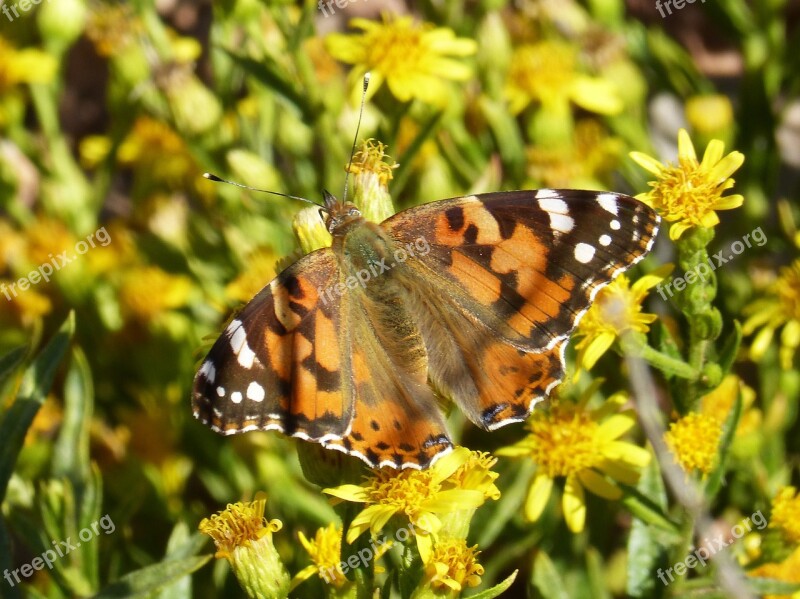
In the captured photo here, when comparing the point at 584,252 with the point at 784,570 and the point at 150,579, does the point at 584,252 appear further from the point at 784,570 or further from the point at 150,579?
the point at 150,579

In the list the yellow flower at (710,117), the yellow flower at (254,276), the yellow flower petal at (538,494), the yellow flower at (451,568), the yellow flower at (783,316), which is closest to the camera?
the yellow flower at (451,568)

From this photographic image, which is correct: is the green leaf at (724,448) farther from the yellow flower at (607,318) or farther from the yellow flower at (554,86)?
the yellow flower at (554,86)

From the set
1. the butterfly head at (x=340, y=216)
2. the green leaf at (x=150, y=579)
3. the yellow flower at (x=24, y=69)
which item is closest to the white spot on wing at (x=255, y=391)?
the green leaf at (x=150, y=579)

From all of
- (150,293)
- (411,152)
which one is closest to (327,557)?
(411,152)

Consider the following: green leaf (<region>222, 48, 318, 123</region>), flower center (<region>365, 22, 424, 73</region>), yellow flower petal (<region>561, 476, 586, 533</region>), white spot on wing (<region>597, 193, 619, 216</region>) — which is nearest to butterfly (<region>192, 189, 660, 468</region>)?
white spot on wing (<region>597, 193, 619, 216</region>)

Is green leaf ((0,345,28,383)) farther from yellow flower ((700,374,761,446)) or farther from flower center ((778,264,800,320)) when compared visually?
flower center ((778,264,800,320))

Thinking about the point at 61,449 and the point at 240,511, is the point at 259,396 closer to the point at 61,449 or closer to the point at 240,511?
the point at 240,511
